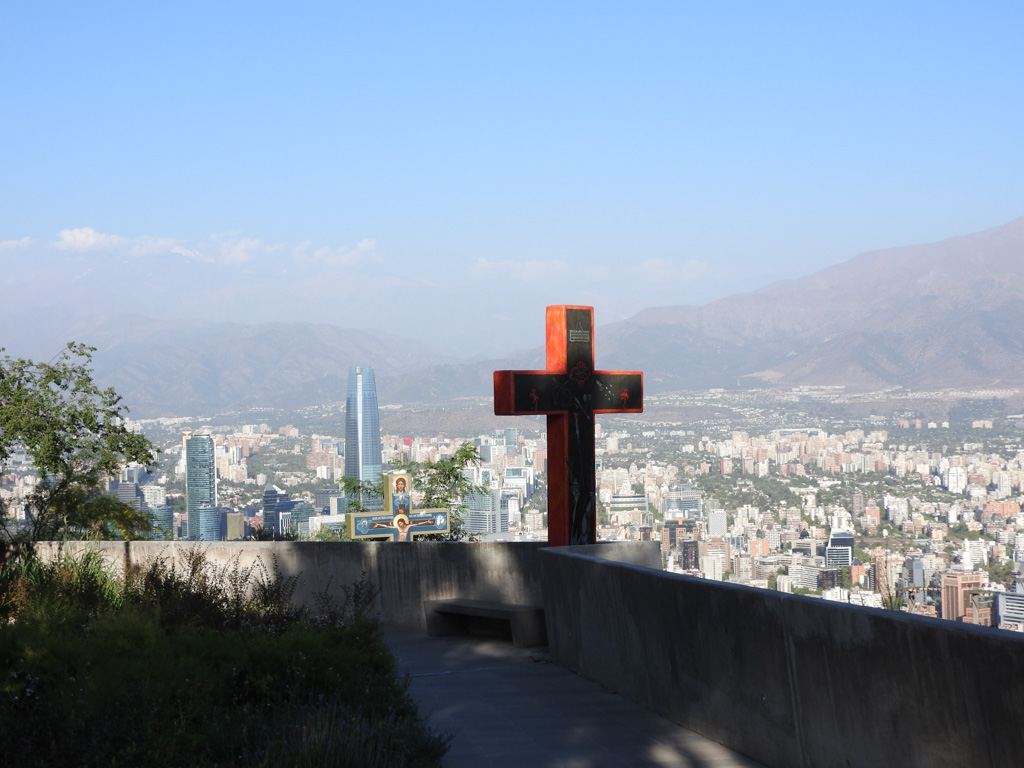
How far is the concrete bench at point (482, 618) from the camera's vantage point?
10797 mm

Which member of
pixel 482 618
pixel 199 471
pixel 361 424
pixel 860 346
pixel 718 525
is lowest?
pixel 718 525

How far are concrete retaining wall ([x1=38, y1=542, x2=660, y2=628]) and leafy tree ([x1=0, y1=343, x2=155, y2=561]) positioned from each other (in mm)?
4611

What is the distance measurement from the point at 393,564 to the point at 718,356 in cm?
12708

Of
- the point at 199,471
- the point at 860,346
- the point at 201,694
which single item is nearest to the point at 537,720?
the point at 201,694

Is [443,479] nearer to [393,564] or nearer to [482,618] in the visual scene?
[393,564]

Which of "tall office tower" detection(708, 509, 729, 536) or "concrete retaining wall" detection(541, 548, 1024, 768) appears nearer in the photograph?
"concrete retaining wall" detection(541, 548, 1024, 768)

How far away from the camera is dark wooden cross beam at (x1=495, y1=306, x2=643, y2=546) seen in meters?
10.9

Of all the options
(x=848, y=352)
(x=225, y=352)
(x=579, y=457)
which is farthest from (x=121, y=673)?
(x=225, y=352)

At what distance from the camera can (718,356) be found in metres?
137

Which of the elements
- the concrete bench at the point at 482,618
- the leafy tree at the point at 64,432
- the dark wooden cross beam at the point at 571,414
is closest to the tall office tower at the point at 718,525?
the leafy tree at the point at 64,432

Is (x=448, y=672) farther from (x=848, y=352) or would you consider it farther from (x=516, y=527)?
(x=848, y=352)

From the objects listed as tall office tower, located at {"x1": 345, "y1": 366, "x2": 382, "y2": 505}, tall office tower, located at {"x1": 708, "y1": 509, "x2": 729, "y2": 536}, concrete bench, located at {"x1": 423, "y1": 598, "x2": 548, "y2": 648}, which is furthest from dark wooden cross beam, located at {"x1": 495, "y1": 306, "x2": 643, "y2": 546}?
tall office tower, located at {"x1": 345, "y1": 366, "x2": 382, "y2": 505}

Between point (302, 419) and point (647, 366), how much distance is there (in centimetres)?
4476

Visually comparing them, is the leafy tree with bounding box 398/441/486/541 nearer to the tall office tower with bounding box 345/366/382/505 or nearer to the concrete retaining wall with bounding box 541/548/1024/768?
the concrete retaining wall with bounding box 541/548/1024/768
